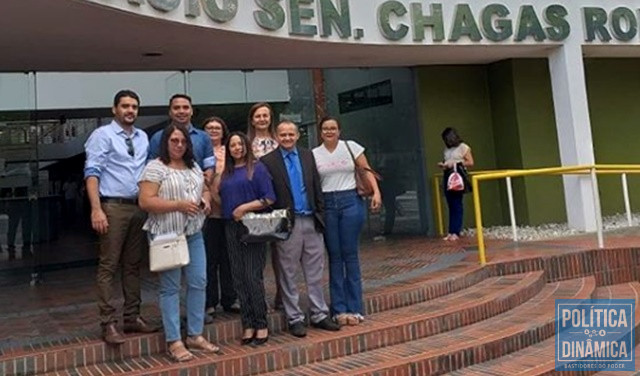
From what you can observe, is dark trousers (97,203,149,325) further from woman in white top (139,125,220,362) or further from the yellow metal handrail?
the yellow metal handrail

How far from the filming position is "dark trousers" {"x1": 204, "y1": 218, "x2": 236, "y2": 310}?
438 cm

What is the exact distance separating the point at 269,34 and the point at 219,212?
9.66 feet

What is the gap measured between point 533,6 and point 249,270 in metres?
6.15

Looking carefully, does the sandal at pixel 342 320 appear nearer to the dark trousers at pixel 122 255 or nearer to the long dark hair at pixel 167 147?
the dark trousers at pixel 122 255

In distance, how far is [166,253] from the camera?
3588 millimetres

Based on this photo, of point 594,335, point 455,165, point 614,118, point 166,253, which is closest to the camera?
point 166,253

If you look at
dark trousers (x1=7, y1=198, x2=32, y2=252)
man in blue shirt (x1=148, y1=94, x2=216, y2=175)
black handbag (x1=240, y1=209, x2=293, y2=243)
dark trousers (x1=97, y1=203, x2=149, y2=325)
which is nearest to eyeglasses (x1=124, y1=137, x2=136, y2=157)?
man in blue shirt (x1=148, y1=94, x2=216, y2=175)

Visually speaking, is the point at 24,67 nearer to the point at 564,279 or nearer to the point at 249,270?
the point at 249,270

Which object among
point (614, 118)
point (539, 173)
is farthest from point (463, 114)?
point (539, 173)

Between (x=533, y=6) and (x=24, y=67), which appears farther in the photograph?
(x=533, y=6)

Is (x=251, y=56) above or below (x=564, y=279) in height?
above

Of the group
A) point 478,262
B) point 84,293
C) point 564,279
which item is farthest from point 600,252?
point 84,293

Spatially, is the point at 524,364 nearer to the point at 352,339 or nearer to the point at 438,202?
the point at 352,339

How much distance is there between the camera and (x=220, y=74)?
8.67m
